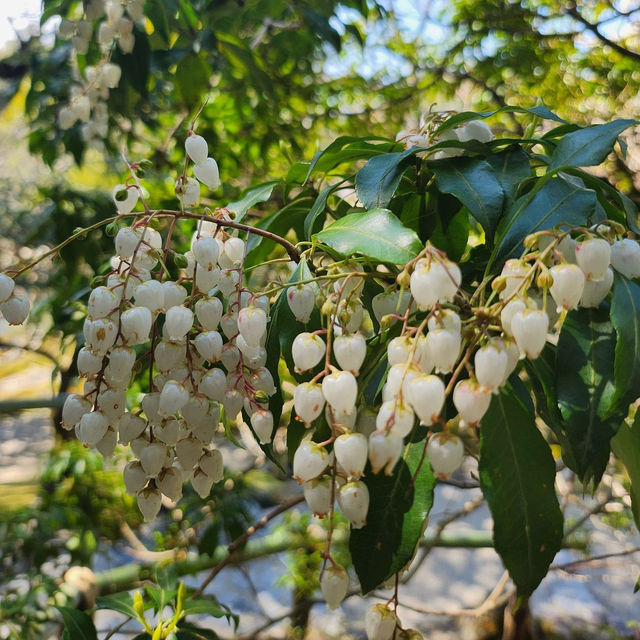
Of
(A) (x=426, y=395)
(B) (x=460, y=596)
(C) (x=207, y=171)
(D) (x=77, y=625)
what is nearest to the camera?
(A) (x=426, y=395)

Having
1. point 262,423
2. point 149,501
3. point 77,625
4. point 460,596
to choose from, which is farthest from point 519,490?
point 460,596

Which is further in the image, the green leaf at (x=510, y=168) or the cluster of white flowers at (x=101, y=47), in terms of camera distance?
the cluster of white flowers at (x=101, y=47)

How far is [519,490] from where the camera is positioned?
1.59 ft

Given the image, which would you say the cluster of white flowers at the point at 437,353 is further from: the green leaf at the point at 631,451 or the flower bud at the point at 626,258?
the green leaf at the point at 631,451

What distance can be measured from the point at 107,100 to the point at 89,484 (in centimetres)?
119

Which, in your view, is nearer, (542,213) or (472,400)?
(472,400)

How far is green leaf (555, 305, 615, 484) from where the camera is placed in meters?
0.47

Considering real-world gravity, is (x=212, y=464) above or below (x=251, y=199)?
below

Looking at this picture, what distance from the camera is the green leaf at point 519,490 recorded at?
0.48 meters

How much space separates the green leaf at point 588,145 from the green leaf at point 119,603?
773 mm

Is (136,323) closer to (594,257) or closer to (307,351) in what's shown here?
(307,351)

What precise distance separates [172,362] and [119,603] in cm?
57

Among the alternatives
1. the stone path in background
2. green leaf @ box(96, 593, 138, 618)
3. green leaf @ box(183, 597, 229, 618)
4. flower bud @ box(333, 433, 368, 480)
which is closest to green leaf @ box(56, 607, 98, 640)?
A: green leaf @ box(96, 593, 138, 618)

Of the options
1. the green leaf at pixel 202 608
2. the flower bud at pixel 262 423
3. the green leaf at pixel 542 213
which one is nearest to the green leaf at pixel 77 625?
the green leaf at pixel 202 608
